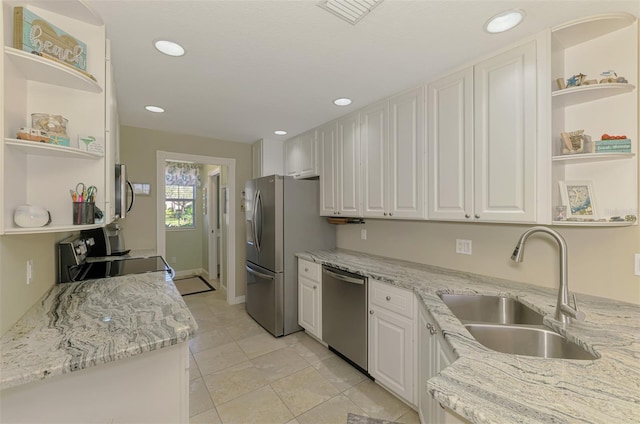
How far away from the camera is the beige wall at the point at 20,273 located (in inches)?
43.9

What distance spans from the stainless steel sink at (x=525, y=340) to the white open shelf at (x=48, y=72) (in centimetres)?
224

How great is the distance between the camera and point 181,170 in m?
5.70

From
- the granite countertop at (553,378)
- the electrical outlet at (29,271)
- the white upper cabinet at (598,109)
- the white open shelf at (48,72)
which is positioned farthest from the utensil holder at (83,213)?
the white upper cabinet at (598,109)

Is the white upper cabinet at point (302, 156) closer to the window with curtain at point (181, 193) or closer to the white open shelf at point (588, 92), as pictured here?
the white open shelf at point (588, 92)

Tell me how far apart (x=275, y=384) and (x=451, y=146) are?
2.30 meters

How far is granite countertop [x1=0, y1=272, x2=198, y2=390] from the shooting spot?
36.7 inches

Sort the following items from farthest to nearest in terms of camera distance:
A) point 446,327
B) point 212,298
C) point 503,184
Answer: point 212,298 → point 503,184 → point 446,327

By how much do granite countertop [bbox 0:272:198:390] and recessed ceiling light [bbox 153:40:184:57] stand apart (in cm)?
152

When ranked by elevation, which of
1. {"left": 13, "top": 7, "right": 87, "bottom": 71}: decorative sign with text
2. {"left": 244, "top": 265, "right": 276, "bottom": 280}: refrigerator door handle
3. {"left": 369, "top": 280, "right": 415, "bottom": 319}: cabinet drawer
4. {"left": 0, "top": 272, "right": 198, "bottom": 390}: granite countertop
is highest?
{"left": 13, "top": 7, "right": 87, "bottom": 71}: decorative sign with text

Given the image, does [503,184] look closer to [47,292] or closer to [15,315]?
[15,315]

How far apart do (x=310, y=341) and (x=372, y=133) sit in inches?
88.7

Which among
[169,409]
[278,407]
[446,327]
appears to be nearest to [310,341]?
[278,407]

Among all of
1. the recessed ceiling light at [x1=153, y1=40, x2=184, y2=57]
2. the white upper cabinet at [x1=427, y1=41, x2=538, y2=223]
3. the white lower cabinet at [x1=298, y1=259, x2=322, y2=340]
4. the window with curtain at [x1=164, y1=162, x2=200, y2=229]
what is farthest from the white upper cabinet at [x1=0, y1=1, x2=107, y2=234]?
the window with curtain at [x1=164, y1=162, x2=200, y2=229]

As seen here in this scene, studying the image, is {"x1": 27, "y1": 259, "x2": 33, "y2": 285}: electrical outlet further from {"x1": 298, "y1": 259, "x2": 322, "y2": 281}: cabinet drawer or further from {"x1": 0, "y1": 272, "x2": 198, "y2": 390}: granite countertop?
{"x1": 298, "y1": 259, "x2": 322, "y2": 281}: cabinet drawer
